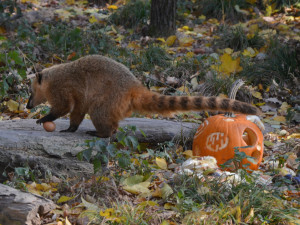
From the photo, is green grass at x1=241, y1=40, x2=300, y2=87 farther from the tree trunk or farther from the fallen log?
the fallen log

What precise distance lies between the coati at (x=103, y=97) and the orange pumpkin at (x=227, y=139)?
Result: 634 millimetres

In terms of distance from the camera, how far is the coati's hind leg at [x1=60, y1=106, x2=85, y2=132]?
5492mm

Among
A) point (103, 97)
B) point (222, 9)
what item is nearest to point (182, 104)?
point (103, 97)

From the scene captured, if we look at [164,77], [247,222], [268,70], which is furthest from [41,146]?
[268,70]

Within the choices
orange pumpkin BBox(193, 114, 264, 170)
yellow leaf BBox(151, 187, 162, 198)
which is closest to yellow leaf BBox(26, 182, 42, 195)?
yellow leaf BBox(151, 187, 162, 198)

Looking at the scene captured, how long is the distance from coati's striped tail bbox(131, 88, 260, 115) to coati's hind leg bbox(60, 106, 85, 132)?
680 mm

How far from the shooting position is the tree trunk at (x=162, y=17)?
9.90 metres

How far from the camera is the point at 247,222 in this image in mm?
3719

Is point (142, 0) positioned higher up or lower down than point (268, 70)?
higher up

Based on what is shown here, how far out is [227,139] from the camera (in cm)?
538

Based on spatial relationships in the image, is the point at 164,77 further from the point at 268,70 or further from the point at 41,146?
the point at 41,146

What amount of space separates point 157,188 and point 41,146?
143cm

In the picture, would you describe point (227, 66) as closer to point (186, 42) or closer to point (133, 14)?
point (186, 42)

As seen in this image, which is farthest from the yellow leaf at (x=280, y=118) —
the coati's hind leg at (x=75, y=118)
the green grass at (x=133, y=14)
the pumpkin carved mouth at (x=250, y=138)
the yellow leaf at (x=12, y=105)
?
the green grass at (x=133, y=14)
